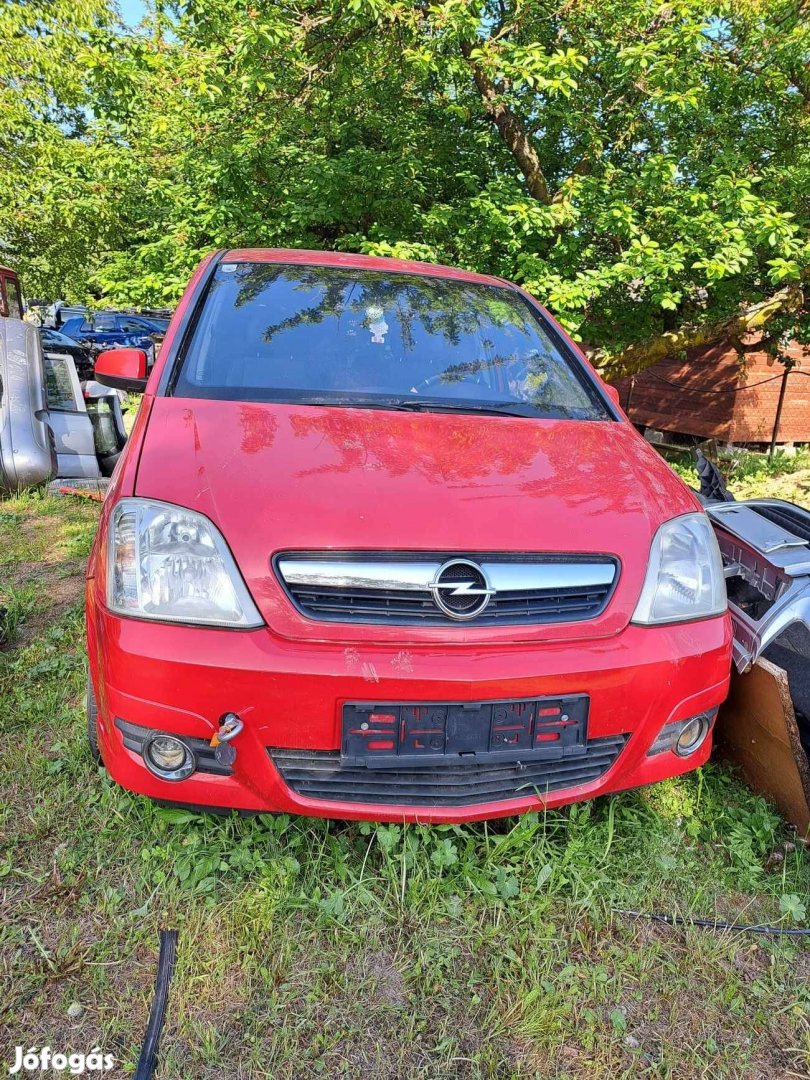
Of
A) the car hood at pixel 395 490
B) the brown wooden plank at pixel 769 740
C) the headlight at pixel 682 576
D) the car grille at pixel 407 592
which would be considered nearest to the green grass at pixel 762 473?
the brown wooden plank at pixel 769 740

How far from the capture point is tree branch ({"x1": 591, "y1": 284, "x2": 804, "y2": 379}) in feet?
23.8

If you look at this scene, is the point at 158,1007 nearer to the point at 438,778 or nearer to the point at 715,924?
the point at 438,778

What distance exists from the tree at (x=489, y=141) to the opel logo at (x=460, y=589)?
4.43 m

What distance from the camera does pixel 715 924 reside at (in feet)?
6.00

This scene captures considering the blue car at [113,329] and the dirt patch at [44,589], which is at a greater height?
the dirt patch at [44,589]

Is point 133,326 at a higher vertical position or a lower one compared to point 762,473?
lower

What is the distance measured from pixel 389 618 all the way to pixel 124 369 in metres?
1.79

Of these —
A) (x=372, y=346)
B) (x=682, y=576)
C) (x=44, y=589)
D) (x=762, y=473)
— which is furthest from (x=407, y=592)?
(x=762, y=473)

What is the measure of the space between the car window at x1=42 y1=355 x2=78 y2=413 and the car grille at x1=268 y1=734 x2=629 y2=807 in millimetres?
5577

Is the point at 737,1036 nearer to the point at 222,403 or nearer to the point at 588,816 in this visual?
the point at 588,816

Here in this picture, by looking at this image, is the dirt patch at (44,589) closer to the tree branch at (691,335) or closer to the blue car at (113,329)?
the tree branch at (691,335)

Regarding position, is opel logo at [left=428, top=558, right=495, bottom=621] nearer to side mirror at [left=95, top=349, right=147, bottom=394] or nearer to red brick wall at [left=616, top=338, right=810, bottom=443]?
side mirror at [left=95, top=349, right=147, bottom=394]

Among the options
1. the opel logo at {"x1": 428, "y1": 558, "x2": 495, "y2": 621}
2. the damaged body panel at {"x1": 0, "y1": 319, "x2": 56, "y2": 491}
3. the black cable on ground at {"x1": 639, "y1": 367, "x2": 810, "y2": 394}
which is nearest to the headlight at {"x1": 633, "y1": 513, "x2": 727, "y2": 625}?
the opel logo at {"x1": 428, "y1": 558, "x2": 495, "y2": 621}

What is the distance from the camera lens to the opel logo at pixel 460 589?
1654 millimetres
